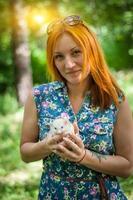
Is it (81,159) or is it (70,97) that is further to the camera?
(70,97)

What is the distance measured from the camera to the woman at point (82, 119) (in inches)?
92.0

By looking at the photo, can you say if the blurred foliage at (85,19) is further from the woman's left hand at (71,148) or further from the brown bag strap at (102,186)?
the woman's left hand at (71,148)

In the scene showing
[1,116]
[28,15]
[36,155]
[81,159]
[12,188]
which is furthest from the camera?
[28,15]

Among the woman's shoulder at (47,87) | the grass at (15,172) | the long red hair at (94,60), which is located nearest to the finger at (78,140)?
the long red hair at (94,60)

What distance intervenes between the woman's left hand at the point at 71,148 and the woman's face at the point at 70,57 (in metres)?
0.30

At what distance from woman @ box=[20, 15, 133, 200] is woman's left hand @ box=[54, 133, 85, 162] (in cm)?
4

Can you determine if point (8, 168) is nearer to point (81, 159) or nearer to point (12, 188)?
point (12, 188)

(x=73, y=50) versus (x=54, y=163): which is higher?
(x=73, y=50)

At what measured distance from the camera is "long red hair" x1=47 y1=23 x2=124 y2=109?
2324 mm

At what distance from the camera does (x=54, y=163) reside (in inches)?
94.9

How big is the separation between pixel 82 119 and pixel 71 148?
0.70 ft

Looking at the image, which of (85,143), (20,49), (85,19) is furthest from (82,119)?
(85,19)

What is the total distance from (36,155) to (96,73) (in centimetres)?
49

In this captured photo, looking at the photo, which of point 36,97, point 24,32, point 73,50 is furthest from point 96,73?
point 24,32
